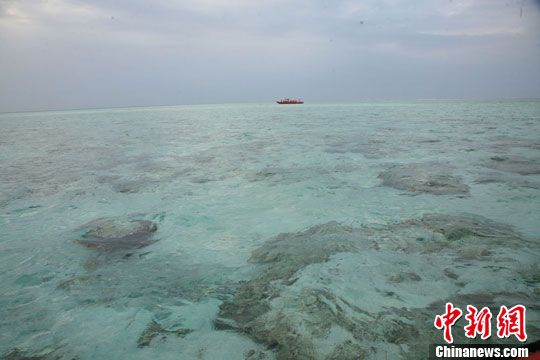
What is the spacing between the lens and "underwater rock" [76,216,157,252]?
3.25 meters

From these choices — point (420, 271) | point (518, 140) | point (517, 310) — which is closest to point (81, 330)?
point (420, 271)

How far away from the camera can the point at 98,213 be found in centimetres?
434

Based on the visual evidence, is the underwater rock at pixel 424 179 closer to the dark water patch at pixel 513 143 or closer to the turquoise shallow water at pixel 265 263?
the turquoise shallow water at pixel 265 263

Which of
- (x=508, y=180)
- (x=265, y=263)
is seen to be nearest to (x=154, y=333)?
(x=265, y=263)

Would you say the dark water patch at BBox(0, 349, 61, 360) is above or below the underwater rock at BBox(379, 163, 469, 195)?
below

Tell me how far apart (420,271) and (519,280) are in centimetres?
70

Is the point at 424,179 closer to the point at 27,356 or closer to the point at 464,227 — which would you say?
the point at 464,227

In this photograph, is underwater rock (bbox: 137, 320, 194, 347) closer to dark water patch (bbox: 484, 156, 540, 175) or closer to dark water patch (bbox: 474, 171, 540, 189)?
dark water patch (bbox: 474, 171, 540, 189)

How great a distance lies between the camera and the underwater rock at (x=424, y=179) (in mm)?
4812

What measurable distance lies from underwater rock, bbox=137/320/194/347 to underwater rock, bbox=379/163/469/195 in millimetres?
4179

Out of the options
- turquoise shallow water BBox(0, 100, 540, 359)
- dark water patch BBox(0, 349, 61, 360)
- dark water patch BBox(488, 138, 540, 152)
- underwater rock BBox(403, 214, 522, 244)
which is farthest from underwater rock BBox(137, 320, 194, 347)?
dark water patch BBox(488, 138, 540, 152)

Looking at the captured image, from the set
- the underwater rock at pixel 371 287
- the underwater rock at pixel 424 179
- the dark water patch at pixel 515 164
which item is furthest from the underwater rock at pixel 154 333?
the dark water patch at pixel 515 164

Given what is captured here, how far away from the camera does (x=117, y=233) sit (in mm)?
3545

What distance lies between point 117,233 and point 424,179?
5178 millimetres
